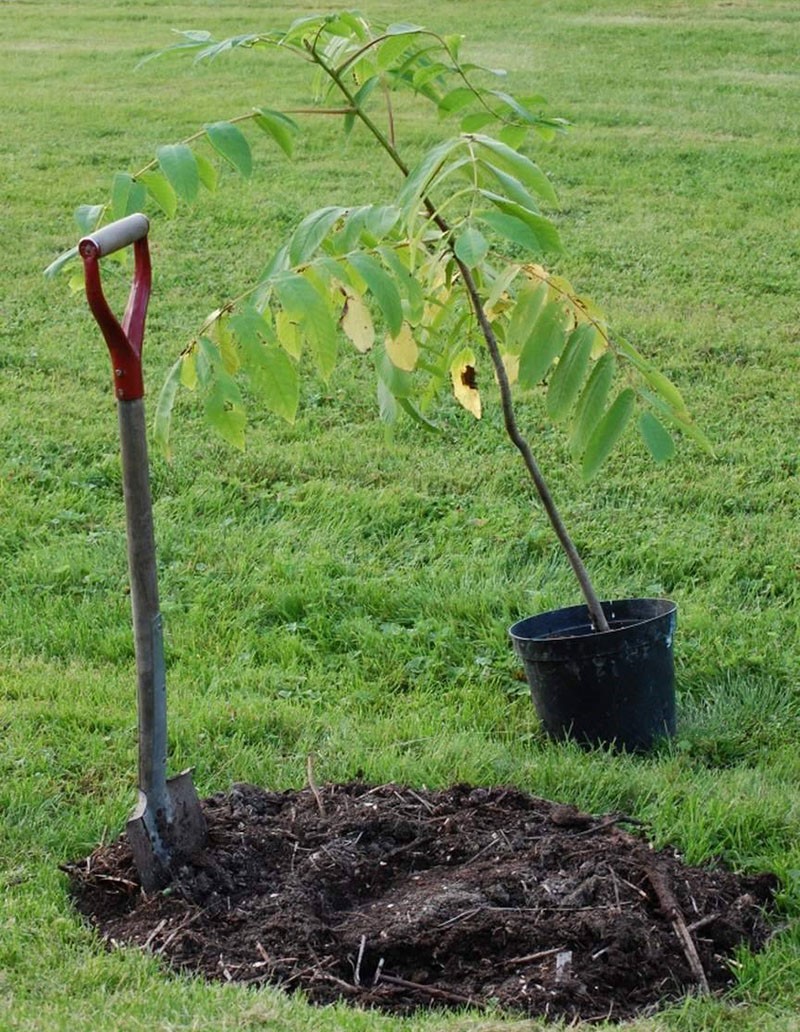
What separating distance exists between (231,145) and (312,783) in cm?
162

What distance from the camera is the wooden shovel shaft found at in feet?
10.2

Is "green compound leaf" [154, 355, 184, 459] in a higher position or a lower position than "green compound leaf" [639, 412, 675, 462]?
higher

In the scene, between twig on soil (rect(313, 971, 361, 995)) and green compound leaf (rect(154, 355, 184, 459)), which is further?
green compound leaf (rect(154, 355, 184, 459))

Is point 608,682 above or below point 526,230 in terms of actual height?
below

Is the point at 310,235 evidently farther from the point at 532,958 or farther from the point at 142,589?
the point at 532,958

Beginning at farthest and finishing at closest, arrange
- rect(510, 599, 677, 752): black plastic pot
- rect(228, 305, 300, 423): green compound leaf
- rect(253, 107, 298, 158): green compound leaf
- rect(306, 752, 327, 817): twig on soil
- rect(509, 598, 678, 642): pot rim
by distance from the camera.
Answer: rect(509, 598, 678, 642): pot rim < rect(510, 599, 677, 752): black plastic pot < rect(306, 752, 327, 817): twig on soil < rect(253, 107, 298, 158): green compound leaf < rect(228, 305, 300, 423): green compound leaf

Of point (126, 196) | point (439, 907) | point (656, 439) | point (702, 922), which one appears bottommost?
point (702, 922)

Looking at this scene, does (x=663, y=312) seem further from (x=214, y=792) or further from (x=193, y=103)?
(x=193, y=103)

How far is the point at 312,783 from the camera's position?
3.72m

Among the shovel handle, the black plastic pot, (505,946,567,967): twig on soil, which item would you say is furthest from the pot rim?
the shovel handle

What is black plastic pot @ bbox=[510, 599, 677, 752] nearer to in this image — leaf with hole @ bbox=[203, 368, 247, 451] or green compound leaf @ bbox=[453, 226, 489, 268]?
leaf with hole @ bbox=[203, 368, 247, 451]

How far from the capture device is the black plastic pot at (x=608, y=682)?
3.97 m

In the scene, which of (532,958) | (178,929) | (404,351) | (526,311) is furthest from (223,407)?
(532,958)

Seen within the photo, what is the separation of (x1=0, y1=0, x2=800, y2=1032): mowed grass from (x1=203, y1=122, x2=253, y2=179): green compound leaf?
169 centimetres
